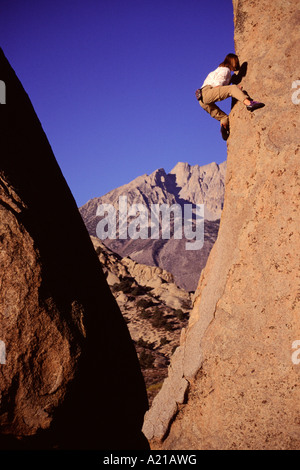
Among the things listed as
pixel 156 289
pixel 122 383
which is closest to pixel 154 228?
pixel 156 289

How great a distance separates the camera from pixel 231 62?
3490mm

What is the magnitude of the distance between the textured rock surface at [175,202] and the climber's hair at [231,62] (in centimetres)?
4769

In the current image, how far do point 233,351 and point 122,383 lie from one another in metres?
1.86

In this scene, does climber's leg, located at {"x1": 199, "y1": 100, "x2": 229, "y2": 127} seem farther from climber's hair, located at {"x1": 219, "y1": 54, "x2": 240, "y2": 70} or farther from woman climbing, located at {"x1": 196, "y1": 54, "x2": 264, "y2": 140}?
climber's hair, located at {"x1": 219, "y1": 54, "x2": 240, "y2": 70}

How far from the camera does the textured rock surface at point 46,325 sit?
2850 millimetres

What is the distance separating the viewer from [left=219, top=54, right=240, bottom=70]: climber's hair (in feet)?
11.4

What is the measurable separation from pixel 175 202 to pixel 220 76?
464 ft

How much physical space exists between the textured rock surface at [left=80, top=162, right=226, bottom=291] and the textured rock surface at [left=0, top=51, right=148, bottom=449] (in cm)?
4701
